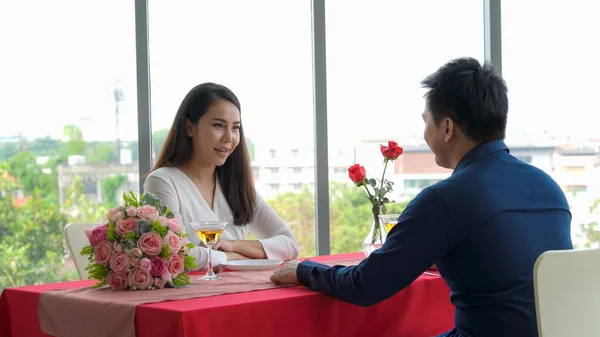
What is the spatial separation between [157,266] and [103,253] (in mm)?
143

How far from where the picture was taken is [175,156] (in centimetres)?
329

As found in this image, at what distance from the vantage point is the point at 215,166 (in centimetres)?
336

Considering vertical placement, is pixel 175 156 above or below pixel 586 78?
below

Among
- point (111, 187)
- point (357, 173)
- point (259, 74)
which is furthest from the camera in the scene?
point (259, 74)

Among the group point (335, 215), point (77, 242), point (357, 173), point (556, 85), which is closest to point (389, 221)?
point (357, 173)

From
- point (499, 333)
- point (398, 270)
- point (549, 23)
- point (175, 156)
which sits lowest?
point (499, 333)

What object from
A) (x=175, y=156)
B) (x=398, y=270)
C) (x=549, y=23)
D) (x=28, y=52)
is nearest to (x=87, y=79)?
(x=28, y=52)

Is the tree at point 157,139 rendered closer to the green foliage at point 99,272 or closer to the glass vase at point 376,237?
the glass vase at point 376,237

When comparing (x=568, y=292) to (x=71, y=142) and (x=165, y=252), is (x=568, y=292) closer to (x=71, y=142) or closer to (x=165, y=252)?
(x=165, y=252)

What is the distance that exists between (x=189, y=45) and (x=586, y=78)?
7.58 feet

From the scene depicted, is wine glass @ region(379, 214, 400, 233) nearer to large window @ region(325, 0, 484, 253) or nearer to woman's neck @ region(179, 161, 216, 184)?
woman's neck @ region(179, 161, 216, 184)

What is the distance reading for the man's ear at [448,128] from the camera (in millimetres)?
2162

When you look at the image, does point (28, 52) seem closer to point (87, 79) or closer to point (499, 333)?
point (87, 79)

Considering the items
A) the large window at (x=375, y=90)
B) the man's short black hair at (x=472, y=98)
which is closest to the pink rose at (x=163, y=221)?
the man's short black hair at (x=472, y=98)
